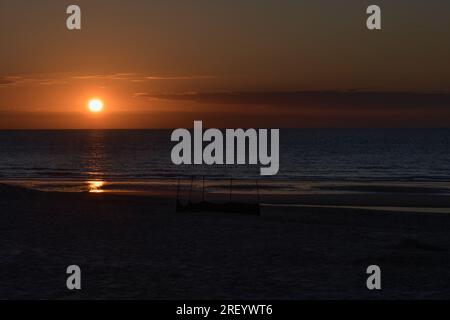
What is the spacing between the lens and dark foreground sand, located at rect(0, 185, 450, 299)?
17797 millimetres

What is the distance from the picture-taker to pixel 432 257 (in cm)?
2233

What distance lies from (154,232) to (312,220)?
9005mm

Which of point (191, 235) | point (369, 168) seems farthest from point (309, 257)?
point (369, 168)

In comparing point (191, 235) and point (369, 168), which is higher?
point (369, 168)

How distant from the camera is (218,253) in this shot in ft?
75.2

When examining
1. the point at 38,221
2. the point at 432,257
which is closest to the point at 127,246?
the point at 38,221

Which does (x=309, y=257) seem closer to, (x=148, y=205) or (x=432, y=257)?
(x=432, y=257)

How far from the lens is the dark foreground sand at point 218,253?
701 inches
